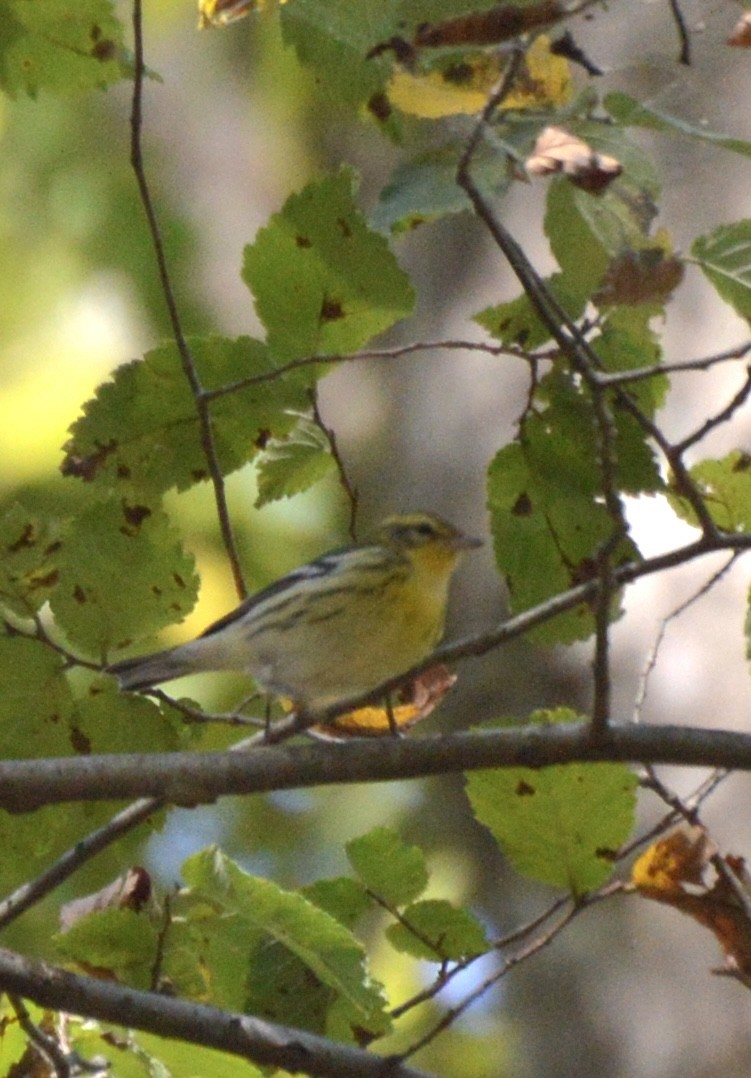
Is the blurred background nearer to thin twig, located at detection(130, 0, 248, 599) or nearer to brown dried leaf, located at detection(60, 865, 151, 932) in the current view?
brown dried leaf, located at detection(60, 865, 151, 932)

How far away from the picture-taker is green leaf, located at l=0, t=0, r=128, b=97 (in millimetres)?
1870

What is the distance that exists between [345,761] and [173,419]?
0.51 meters

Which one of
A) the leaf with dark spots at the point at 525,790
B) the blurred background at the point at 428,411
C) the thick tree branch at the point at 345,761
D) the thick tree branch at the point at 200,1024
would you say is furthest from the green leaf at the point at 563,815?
the blurred background at the point at 428,411

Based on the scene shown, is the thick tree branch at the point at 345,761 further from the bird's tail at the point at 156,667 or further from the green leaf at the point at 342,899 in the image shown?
the bird's tail at the point at 156,667

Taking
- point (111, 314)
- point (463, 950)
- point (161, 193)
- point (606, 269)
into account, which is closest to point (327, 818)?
point (111, 314)

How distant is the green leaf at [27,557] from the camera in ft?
6.50

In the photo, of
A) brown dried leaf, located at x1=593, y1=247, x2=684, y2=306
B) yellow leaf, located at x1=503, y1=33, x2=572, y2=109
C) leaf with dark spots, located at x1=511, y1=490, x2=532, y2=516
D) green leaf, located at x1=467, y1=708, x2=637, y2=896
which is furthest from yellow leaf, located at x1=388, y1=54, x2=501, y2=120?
green leaf, located at x1=467, y1=708, x2=637, y2=896

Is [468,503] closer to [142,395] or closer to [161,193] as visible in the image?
[142,395]

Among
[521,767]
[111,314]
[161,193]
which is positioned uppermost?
[161,193]

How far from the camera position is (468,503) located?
13.5 ft

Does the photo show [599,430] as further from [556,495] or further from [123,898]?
[123,898]

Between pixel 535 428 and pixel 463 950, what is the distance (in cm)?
69

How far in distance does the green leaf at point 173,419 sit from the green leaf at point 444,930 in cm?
65

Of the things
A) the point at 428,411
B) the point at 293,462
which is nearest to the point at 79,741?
the point at 293,462
